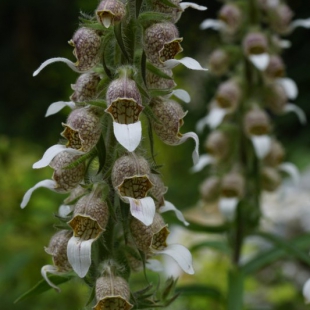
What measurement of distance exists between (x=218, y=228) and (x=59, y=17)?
921cm

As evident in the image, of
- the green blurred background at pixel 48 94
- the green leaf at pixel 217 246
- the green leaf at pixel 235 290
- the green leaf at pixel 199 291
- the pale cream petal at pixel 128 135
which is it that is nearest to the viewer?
the pale cream petal at pixel 128 135

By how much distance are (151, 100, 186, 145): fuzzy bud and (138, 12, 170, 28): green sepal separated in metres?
0.21

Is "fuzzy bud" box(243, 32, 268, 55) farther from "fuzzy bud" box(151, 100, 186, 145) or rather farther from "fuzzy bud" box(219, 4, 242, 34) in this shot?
A: "fuzzy bud" box(151, 100, 186, 145)

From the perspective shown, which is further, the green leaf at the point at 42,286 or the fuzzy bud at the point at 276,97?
the fuzzy bud at the point at 276,97

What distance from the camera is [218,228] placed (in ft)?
10.8

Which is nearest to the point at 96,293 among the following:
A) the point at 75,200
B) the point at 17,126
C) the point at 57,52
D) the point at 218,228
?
the point at 75,200

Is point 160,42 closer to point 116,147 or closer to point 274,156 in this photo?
point 116,147

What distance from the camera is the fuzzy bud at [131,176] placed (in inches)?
65.8

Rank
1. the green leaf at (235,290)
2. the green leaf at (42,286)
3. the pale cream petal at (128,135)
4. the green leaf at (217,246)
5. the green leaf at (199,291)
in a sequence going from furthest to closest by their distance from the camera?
the green leaf at (217,246), the green leaf at (199,291), the green leaf at (235,290), the green leaf at (42,286), the pale cream petal at (128,135)

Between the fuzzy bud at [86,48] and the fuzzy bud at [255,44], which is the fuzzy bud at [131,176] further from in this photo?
the fuzzy bud at [255,44]

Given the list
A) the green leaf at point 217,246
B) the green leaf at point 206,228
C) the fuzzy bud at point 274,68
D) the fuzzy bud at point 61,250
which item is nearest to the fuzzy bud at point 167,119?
the fuzzy bud at point 61,250

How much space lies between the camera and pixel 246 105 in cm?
340

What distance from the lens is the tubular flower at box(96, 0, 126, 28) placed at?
1.63 m

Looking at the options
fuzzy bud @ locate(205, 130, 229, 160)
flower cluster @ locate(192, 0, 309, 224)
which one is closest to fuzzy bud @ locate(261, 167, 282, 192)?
flower cluster @ locate(192, 0, 309, 224)
